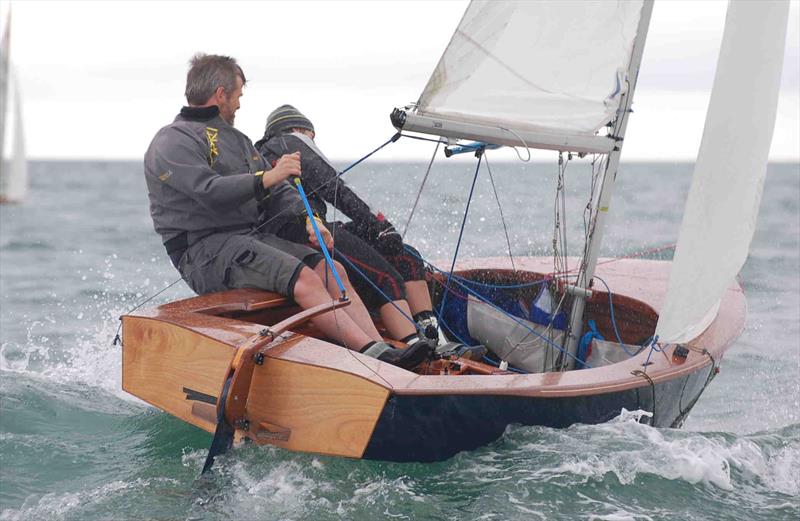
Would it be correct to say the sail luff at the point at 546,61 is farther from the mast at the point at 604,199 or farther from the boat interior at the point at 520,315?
the boat interior at the point at 520,315

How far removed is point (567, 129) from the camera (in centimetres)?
376

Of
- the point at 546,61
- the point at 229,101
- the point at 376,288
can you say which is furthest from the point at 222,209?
the point at 546,61

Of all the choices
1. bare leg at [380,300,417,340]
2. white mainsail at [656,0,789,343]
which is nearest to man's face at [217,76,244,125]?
bare leg at [380,300,417,340]

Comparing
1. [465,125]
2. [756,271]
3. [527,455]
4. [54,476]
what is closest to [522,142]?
[465,125]

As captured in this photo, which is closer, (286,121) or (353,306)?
(353,306)

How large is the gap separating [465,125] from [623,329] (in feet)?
5.31

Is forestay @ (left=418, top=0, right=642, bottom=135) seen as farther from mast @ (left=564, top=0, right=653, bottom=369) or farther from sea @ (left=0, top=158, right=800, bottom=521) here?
sea @ (left=0, top=158, right=800, bottom=521)

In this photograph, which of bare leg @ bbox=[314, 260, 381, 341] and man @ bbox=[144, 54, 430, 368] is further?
bare leg @ bbox=[314, 260, 381, 341]

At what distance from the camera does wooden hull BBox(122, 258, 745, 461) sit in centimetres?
310

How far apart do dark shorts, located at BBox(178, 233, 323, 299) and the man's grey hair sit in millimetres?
537

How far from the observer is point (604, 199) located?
4.03m

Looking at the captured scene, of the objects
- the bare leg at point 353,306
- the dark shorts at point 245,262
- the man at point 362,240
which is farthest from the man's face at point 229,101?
the bare leg at point 353,306

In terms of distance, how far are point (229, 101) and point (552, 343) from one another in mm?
1625

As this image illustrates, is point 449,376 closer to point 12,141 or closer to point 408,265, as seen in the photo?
point 408,265
